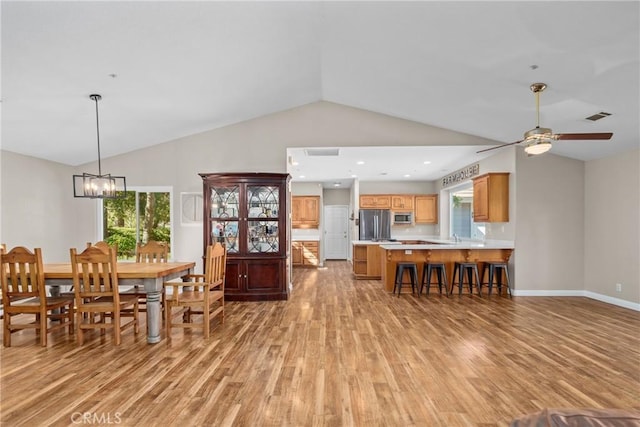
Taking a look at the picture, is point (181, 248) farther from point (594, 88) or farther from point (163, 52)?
point (594, 88)

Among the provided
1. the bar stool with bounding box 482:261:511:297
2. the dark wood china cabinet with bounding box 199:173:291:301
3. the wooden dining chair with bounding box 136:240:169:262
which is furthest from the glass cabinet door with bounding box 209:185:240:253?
the bar stool with bounding box 482:261:511:297

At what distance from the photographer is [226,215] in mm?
5824

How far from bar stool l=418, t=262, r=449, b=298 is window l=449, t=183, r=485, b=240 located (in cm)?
236

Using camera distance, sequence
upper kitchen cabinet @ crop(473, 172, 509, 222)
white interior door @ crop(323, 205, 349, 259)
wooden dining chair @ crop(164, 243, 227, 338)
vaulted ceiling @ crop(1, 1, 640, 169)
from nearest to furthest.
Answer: vaulted ceiling @ crop(1, 1, 640, 169)
wooden dining chair @ crop(164, 243, 227, 338)
upper kitchen cabinet @ crop(473, 172, 509, 222)
white interior door @ crop(323, 205, 349, 259)

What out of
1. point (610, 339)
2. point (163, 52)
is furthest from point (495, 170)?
point (163, 52)

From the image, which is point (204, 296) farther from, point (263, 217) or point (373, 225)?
point (373, 225)

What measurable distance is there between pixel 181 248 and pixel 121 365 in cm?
332

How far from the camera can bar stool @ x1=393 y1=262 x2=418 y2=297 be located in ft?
19.9

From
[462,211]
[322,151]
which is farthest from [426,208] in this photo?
[322,151]

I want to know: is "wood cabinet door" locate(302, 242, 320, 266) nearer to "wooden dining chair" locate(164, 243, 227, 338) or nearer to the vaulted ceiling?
the vaulted ceiling

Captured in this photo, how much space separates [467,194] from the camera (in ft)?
30.2

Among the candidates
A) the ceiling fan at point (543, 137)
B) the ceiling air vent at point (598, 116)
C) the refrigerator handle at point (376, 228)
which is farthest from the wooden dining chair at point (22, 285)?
the refrigerator handle at point (376, 228)

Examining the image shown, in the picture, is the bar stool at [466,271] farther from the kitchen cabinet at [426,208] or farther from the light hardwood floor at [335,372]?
the kitchen cabinet at [426,208]

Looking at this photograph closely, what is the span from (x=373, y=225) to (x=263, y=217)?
4.32 m
